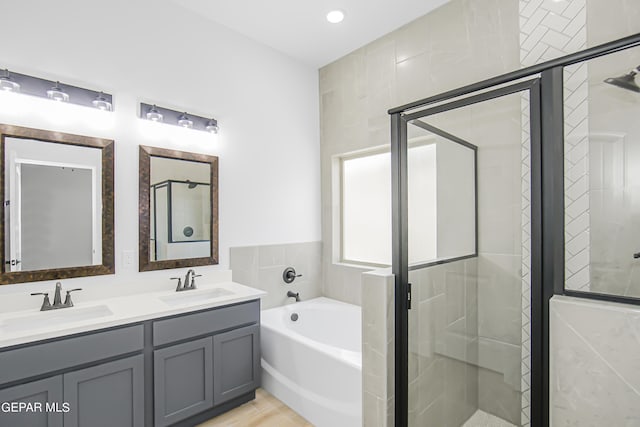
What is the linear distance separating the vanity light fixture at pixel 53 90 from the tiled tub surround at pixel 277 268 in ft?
4.86

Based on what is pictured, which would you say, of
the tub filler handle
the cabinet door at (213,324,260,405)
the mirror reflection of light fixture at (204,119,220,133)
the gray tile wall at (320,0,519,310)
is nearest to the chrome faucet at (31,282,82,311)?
the cabinet door at (213,324,260,405)

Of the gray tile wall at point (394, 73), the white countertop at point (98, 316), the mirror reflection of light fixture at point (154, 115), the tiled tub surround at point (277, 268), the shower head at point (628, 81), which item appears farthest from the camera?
the tiled tub surround at point (277, 268)

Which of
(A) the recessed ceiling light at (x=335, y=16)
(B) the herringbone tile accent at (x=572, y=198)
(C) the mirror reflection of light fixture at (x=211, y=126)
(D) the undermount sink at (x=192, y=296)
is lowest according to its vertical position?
(D) the undermount sink at (x=192, y=296)

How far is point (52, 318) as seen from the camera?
187 centimetres

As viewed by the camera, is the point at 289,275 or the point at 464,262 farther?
the point at 289,275

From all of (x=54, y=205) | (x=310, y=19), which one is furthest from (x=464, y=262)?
(x=54, y=205)

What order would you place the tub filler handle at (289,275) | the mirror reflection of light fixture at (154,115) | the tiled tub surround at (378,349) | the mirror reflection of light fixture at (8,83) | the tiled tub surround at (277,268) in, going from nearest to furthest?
the tiled tub surround at (378,349) → the mirror reflection of light fixture at (8,83) → the mirror reflection of light fixture at (154,115) → the tiled tub surround at (277,268) → the tub filler handle at (289,275)

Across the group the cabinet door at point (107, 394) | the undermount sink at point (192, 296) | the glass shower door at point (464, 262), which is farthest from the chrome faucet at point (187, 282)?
the glass shower door at point (464, 262)

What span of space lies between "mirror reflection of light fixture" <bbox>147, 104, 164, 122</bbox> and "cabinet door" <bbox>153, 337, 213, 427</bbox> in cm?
165

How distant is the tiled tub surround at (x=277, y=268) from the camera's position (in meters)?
2.89

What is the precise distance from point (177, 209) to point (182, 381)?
1.26 meters

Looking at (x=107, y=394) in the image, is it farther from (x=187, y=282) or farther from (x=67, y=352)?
(x=187, y=282)

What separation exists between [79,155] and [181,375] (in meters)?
1.61

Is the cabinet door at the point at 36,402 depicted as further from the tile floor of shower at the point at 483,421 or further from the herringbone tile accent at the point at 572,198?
the herringbone tile accent at the point at 572,198
